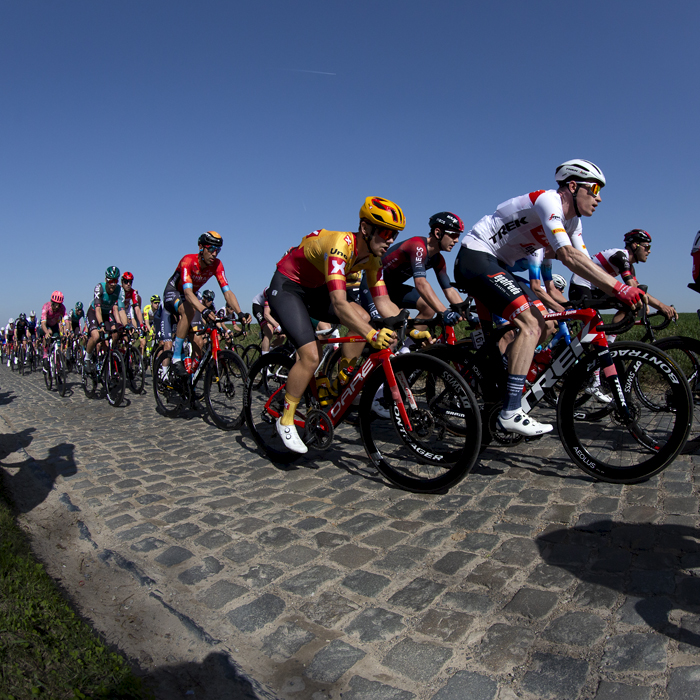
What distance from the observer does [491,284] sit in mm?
4230

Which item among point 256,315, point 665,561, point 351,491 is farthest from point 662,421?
point 256,315

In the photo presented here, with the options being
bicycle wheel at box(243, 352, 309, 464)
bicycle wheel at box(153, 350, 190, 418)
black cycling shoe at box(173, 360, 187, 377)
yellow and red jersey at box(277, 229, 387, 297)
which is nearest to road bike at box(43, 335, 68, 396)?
bicycle wheel at box(153, 350, 190, 418)

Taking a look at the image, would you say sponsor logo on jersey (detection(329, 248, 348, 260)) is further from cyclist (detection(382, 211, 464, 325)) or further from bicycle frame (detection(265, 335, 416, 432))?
cyclist (detection(382, 211, 464, 325))

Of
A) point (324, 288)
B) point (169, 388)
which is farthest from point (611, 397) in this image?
point (169, 388)

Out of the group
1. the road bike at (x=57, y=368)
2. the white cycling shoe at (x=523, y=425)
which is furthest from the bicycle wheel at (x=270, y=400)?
the road bike at (x=57, y=368)

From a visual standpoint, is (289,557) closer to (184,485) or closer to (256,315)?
(184,485)

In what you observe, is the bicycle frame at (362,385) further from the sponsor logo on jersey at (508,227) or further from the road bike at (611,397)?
the sponsor logo on jersey at (508,227)

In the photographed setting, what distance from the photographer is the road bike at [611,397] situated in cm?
350

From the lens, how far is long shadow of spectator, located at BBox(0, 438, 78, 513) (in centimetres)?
419

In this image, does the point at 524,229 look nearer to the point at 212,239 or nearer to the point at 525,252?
the point at 525,252

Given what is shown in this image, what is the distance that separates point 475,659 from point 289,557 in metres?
1.26

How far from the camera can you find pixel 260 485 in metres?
4.28

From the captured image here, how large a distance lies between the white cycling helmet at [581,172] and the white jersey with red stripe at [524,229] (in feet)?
0.58

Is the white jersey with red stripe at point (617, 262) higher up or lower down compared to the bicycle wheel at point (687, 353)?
higher up
